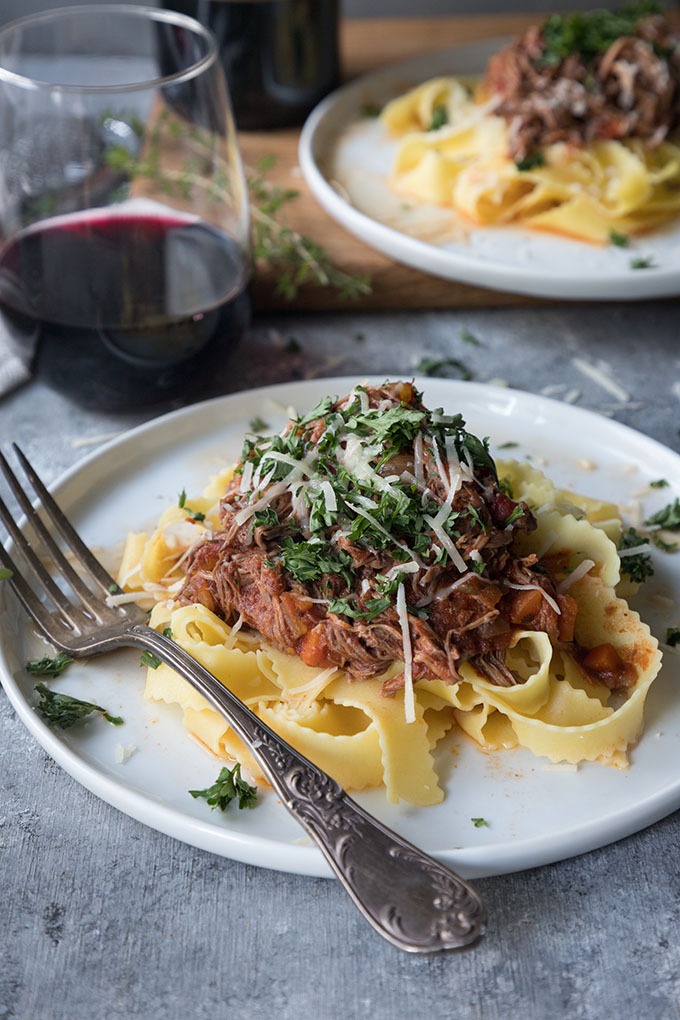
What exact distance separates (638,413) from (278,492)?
227 cm

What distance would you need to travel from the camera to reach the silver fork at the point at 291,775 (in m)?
2.67

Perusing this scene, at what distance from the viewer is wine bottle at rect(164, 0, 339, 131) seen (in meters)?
6.32

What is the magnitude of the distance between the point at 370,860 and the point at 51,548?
1.60 metres

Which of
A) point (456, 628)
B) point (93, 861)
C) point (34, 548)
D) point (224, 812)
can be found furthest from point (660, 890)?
point (34, 548)

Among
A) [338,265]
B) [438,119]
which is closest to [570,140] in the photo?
[438,119]

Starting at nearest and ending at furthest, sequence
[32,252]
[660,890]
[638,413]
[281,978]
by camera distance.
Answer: [281,978] < [660,890] < [32,252] < [638,413]

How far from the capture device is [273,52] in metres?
6.52

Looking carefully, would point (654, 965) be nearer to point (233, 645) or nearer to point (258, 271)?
point (233, 645)

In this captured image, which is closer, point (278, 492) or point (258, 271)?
point (278, 492)

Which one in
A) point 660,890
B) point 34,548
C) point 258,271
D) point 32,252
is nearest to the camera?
point 660,890

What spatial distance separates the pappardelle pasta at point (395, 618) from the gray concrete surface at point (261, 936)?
1.02ft

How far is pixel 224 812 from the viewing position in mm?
3090

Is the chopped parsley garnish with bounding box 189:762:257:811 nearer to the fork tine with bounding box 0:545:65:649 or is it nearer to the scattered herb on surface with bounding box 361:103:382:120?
the fork tine with bounding box 0:545:65:649

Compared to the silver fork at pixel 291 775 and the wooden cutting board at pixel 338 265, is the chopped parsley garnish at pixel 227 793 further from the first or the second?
the wooden cutting board at pixel 338 265
